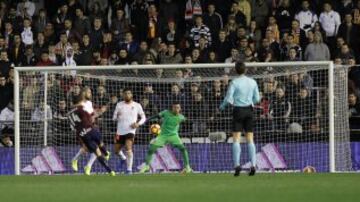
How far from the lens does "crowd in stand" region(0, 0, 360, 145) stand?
28328 mm

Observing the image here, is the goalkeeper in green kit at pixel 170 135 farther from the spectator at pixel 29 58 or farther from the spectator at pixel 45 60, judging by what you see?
Answer: the spectator at pixel 29 58

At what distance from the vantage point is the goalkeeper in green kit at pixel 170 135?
26891 mm

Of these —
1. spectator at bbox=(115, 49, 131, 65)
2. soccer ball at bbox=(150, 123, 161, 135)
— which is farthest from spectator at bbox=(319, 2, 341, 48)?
soccer ball at bbox=(150, 123, 161, 135)

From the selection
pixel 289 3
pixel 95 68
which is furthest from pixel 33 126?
pixel 289 3

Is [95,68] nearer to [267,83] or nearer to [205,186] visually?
[267,83]

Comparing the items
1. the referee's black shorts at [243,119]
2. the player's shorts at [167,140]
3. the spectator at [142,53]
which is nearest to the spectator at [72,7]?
the spectator at [142,53]

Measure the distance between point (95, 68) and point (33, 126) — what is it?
2.04 meters

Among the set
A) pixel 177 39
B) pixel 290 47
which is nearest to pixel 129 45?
pixel 177 39

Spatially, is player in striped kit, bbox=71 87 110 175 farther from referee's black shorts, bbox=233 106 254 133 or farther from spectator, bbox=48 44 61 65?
referee's black shorts, bbox=233 106 254 133

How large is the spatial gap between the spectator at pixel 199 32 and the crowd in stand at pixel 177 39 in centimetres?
3

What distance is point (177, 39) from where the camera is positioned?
102 feet

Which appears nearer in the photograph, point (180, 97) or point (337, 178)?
point (337, 178)

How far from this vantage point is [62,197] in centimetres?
1716

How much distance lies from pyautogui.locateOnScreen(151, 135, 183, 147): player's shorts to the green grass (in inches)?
188
